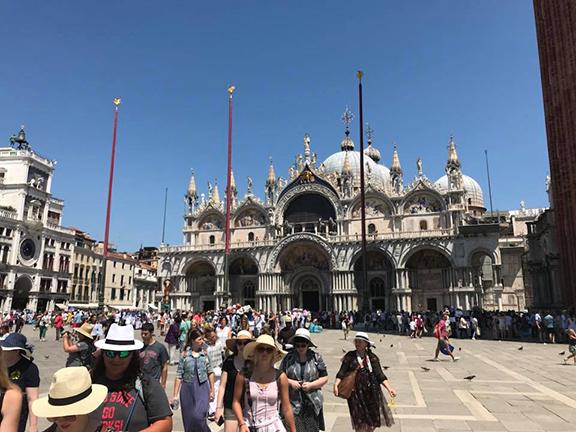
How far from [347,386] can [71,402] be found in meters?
3.36

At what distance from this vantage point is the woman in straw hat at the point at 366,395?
525 centimetres

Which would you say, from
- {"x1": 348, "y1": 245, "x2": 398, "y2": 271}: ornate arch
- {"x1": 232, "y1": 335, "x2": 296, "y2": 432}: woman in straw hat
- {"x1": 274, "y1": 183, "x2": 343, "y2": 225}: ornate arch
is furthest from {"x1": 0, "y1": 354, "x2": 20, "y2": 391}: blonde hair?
{"x1": 274, "y1": 183, "x2": 343, "y2": 225}: ornate arch

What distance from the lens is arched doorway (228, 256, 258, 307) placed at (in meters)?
47.3

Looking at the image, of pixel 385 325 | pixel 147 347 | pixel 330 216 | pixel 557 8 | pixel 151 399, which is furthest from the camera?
pixel 330 216

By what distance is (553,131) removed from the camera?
3000 cm

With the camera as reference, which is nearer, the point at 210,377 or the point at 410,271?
the point at 210,377

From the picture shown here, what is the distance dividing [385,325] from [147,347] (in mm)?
28759

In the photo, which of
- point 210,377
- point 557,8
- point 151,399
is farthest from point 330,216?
point 151,399

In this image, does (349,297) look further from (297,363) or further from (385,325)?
(297,363)

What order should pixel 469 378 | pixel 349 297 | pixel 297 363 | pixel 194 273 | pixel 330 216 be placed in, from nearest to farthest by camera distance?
pixel 297 363 < pixel 469 378 < pixel 349 297 < pixel 330 216 < pixel 194 273

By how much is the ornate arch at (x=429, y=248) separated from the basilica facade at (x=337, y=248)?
0.09 metres

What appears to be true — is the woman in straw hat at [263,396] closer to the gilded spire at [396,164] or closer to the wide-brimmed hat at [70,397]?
the wide-brimmed hat at [70,397]

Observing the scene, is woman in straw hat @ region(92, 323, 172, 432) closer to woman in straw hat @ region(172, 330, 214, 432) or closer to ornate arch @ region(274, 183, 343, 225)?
woman in straw hat @ region(172, 330, 214, 432)

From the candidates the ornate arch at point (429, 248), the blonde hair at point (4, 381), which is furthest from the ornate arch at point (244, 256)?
the blonde hair at point (4, 381)
